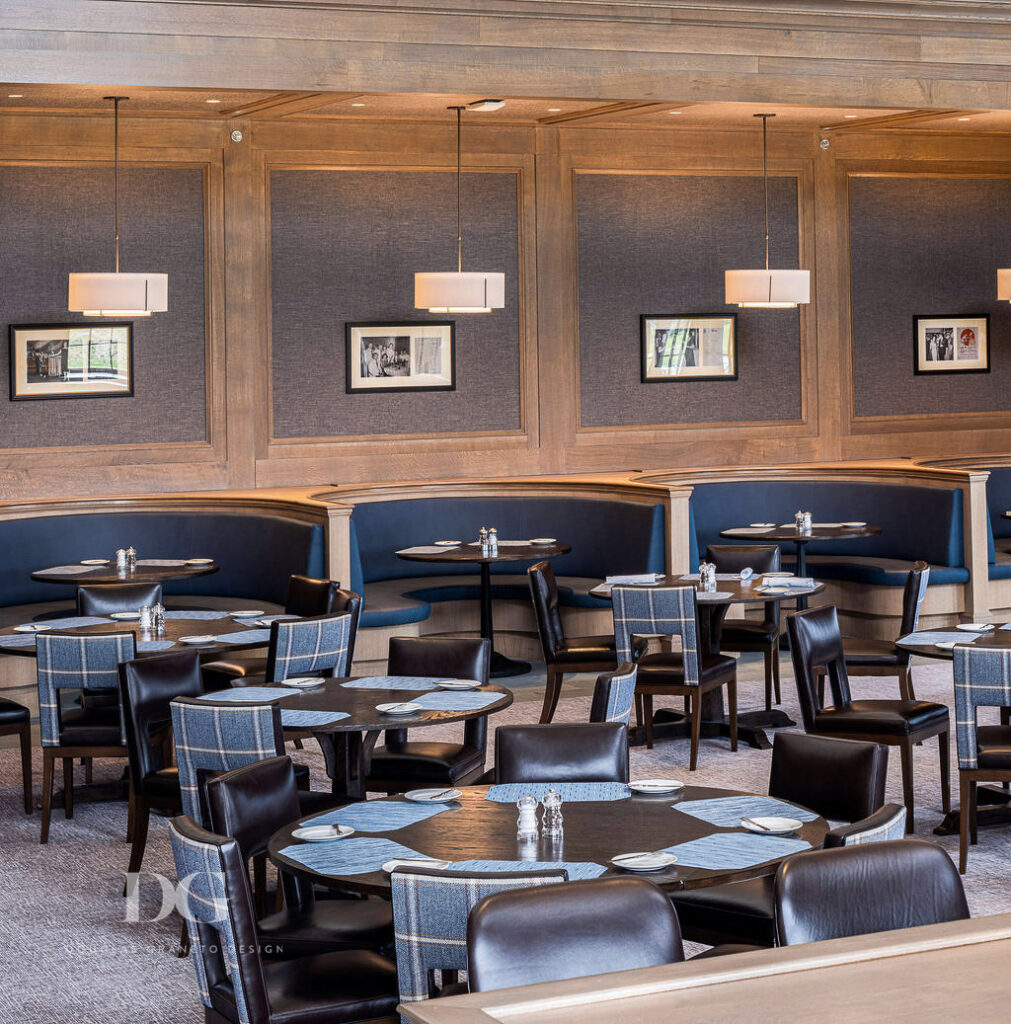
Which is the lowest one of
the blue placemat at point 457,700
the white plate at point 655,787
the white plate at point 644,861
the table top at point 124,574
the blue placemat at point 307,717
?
the white plate at point 644,861

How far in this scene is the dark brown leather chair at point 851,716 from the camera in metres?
5.99

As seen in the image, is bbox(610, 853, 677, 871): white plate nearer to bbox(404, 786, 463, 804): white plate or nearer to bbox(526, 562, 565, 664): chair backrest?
bbox(404, 786, 463, 804): white plate

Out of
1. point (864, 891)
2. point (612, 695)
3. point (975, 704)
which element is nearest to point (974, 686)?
point (975, 704)

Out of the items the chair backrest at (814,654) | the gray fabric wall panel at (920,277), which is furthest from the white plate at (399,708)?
Answer: the gray fabric wall panel at (920,277)

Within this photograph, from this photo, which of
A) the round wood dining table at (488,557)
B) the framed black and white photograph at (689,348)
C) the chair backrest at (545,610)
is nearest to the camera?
the chair backrest at (545,610)

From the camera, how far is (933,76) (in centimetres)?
1005

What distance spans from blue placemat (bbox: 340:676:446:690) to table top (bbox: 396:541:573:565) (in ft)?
10.2

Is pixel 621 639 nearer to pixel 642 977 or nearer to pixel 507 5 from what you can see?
pixel 507 5

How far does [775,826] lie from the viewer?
12.2 ft

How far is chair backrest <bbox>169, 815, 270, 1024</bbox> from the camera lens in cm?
320

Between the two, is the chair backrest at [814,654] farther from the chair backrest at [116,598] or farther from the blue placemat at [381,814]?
the chair backrest at [116,598]

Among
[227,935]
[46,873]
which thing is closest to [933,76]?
[46,873]

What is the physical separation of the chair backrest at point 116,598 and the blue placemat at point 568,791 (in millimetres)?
3683

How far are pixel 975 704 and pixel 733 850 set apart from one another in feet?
7.26
